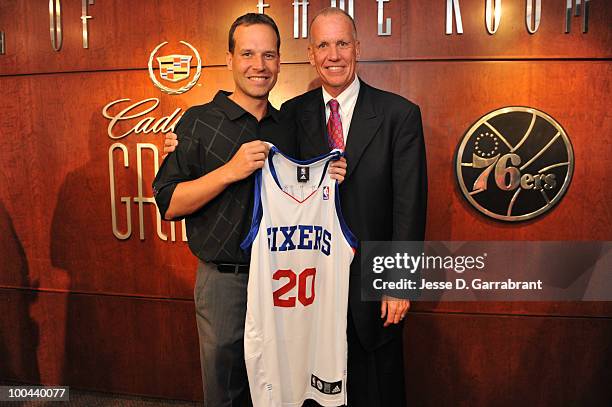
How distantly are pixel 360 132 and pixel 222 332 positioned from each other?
89 cm

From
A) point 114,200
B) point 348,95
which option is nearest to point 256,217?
point 348,95

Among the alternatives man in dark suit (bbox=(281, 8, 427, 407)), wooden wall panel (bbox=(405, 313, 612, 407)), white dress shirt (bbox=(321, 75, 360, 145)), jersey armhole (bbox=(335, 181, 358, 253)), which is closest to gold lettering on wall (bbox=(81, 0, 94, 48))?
man in dark suit (bbox=(281, 8, 427, 407))

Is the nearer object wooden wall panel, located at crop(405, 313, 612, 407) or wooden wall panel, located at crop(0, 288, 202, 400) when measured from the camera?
wooden wall panel, located at crop(405, 313, 612, 407)

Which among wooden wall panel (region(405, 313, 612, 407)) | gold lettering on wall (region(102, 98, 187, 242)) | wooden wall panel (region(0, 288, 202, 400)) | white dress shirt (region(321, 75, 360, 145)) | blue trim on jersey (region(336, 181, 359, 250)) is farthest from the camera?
wooden wall panel (region(0, 288, 202, 400))

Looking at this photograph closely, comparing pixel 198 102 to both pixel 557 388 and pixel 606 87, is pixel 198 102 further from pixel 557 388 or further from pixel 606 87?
pixel 557 388

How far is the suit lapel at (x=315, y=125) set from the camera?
177 cm

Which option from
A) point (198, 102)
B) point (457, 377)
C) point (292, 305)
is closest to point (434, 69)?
point (198, 102)

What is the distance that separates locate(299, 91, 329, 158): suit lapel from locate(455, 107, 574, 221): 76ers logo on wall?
882 mm

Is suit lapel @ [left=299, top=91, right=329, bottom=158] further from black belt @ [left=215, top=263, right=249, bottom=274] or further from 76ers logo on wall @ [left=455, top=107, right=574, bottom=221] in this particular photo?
76ers logo on wall @ [left=455, top=107, right=574, bottom=221]

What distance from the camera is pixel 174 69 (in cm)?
249

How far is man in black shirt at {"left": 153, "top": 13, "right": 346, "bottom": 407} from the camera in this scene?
161cm

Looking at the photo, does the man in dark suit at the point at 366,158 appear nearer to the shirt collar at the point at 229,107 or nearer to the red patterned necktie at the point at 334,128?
the red patterned necktie at the point at 334,128

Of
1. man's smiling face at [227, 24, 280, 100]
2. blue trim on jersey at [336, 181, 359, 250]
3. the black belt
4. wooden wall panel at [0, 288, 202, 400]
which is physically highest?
man's smiling face at [227, 24, 280, 100]

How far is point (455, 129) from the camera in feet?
7.72
